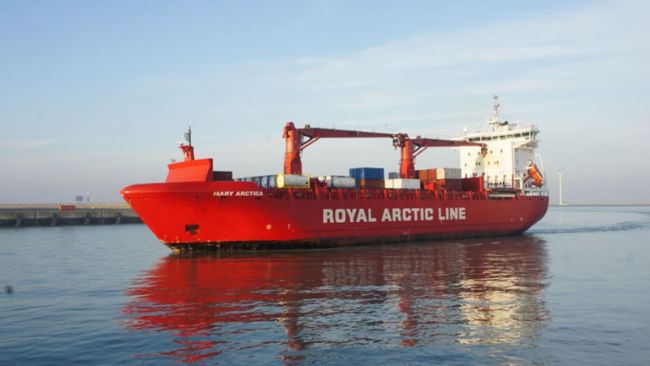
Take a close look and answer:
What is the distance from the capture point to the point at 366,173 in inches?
1449

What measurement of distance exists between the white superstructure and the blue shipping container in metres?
13.7

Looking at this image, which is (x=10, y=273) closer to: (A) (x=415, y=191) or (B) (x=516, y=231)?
(A) (x=415, y=191)

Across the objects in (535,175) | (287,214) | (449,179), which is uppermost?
(535,175)

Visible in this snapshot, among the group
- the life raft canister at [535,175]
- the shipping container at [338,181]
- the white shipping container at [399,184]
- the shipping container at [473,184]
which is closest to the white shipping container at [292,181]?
the shipping container at [338,181]

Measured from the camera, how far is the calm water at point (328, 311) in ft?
35.0

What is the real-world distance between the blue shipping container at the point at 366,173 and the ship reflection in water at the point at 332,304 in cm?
1075

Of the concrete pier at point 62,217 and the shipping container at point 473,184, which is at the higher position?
the shipping container at point 473,184

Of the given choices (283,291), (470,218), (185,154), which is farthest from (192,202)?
(470,218)

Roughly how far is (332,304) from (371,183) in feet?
70.0

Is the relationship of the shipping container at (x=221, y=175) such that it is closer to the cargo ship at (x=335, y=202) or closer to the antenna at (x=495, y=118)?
the cargo ship at (x=335, y=202)

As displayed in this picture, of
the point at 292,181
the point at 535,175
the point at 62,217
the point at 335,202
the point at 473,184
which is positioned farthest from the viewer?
the point at 62,217

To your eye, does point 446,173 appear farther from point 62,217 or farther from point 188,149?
point 62,217

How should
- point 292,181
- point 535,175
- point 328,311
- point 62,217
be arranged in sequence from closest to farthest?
point 328,311, point 292,181, point 535,175, point 62,217

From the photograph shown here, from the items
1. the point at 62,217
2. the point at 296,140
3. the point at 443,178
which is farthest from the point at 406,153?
the point at 62,217
